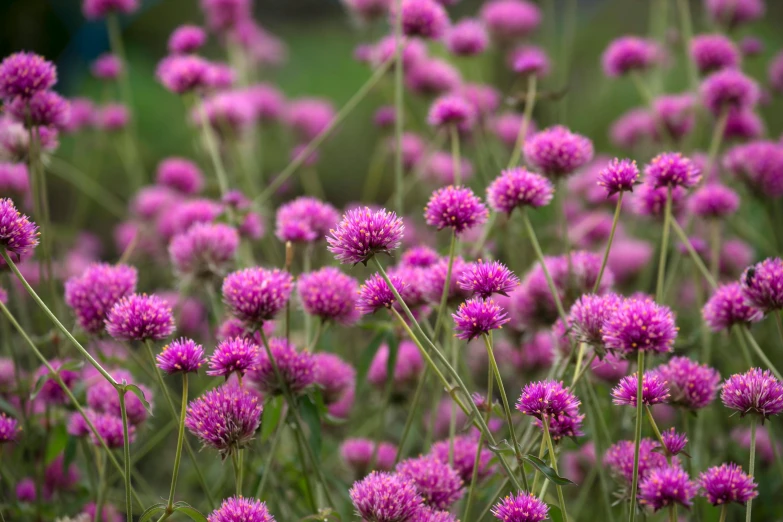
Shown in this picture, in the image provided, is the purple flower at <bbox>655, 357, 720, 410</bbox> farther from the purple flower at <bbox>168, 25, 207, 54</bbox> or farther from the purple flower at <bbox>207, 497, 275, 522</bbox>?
the purple flower at <bbox>168, 25, 207, 54</bbox>

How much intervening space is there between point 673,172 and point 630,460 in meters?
0.47

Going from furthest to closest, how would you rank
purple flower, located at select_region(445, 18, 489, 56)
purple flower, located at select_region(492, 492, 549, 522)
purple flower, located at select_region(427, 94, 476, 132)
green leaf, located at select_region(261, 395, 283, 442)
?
purple flower, located at select_region(445, 18, 489, 56) → purple flower, located at select_region(427, 94, 476, 132) → green leaf, located at select_region(261, 395, 283, 442) → purple flower, located at select_region(492, 492, 549, 522)

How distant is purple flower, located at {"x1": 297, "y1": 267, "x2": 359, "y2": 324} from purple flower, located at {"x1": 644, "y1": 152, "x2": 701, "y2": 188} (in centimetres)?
56

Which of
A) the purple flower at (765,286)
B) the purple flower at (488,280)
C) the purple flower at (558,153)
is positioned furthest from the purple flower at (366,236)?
the purple flower at (765,286)

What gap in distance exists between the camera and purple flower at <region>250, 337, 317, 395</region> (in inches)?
52.5

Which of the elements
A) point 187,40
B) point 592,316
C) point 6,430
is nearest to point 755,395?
point 592,316

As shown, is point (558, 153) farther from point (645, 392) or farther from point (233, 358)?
point (233, 358)

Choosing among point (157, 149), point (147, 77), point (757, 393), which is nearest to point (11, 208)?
point (757, 393)

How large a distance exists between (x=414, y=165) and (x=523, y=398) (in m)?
1.68

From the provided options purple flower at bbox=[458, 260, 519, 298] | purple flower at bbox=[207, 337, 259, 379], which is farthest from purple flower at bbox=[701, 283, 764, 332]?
purple flower at bbox=[207, 337, 259, 379]

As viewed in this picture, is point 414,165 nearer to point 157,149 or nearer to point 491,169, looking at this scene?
point 491,169

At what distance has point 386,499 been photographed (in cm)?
111

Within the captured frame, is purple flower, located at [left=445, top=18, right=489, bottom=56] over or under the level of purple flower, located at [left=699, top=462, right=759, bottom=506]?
over

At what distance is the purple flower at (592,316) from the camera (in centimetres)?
118
